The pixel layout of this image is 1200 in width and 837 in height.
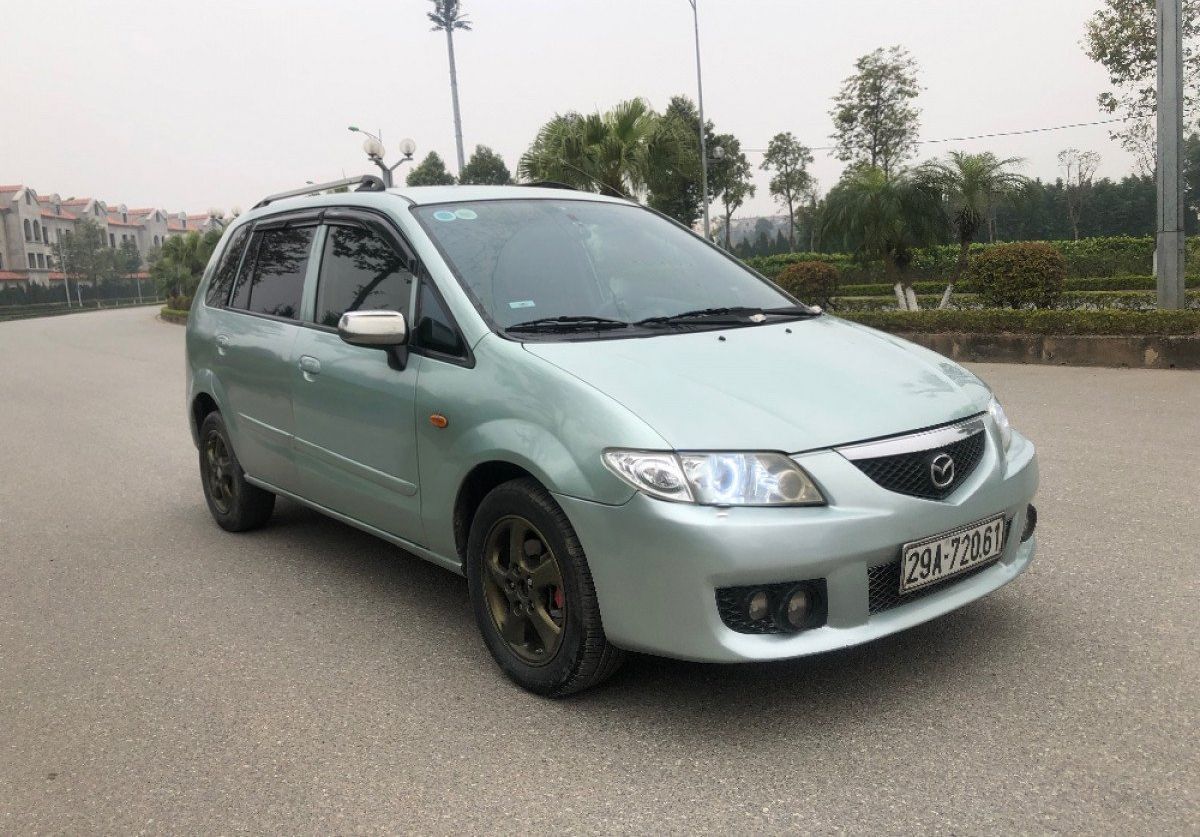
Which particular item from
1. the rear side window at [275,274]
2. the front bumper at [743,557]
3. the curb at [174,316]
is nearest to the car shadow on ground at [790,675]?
the front bumper at [743,557]

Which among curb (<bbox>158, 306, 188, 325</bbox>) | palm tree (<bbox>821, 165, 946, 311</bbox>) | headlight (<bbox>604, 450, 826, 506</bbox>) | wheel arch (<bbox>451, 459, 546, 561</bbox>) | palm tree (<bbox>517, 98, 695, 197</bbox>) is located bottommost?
wheel arch (<bbox>451, 459, 546, 561</bbox>)

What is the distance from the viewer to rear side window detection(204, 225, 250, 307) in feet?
18.3

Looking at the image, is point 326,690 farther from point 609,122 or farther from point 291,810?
point 609,122

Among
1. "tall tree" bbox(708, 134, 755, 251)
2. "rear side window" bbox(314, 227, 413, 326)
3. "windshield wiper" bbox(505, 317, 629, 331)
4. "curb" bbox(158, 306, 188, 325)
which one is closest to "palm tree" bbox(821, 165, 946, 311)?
"rear side window" bbox(314, 227, 413, 326)

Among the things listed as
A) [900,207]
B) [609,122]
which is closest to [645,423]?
[900,207]

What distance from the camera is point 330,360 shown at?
432 cm

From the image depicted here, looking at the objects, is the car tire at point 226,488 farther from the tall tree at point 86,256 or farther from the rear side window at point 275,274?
the tall tree at point 86,256

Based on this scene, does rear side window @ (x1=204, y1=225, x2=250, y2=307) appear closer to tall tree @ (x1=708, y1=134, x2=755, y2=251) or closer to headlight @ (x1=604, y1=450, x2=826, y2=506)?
headlight @ (x1=604, y1=450, x2=826, y2=506)

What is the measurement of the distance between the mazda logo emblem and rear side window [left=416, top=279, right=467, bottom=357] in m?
1.56

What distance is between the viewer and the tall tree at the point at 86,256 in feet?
292

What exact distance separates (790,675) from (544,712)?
809 millimetres

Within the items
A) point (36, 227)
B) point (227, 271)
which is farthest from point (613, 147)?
point (36, 227)

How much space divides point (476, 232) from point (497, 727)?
6.08 feet

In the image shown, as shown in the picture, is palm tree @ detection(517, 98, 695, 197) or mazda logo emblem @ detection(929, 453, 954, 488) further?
palm tree @ detection(517, 98, 695, 197)
